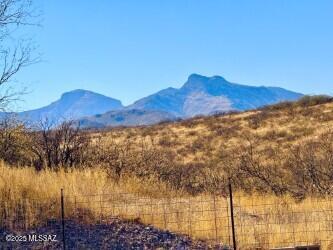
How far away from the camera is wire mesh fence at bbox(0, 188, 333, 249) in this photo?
967 cm

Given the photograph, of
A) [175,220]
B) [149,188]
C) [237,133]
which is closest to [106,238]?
[175,220]

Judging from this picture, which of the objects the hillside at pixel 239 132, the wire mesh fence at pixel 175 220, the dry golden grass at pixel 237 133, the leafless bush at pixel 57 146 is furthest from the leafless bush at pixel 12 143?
the hillside at pixel 239 132

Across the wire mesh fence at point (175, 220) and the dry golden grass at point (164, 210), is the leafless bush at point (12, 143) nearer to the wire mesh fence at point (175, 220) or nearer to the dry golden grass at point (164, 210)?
the dry golden grass at point (164, 210)

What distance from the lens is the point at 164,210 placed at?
1144cm

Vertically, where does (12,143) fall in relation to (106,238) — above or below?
above

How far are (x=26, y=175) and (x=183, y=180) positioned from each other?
24.8ft

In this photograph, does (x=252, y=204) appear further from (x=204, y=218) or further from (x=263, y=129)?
(x=263, y=129)

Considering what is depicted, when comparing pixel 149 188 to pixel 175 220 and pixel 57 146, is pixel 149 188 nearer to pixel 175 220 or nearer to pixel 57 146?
pixel 57 146

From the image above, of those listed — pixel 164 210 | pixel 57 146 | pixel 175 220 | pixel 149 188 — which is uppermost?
pixel 57 146

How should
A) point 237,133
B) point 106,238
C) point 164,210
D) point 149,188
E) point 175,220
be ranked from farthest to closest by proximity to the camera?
point 237,133 → point 149,188 → point 164,210 → point 175,220 → point 106,238

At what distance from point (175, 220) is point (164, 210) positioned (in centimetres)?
69

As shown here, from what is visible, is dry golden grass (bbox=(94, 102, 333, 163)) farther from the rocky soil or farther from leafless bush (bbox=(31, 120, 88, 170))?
the rocky soil

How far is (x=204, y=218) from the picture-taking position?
36.2ft

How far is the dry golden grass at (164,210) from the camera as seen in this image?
10094 mm
